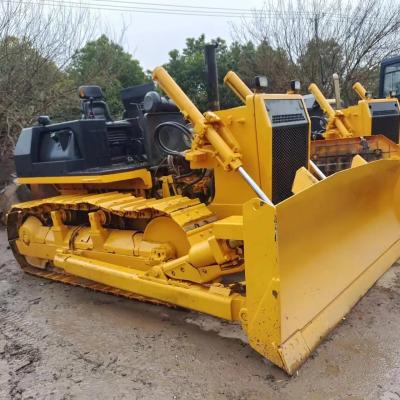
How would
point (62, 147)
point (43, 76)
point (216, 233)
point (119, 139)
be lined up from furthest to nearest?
point (43, 76) → point (119, 139) → point (62, 147) → point (216, 233)

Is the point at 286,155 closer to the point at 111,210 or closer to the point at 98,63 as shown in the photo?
the point at 111,210

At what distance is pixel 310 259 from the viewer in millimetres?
2879

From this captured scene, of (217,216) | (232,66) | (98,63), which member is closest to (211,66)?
(217,216)

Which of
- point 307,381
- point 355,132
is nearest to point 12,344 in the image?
point 307,381

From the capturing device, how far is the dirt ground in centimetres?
253

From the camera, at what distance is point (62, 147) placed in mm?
4293

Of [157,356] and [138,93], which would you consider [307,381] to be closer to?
[157,356]

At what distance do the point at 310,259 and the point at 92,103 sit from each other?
10.1ft

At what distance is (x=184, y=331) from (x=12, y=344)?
4.27 feet

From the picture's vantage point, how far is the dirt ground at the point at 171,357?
8.30 feet

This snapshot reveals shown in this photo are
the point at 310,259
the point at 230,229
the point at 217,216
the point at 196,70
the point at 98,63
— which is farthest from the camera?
the point at 196,70

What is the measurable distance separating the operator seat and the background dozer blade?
286cm

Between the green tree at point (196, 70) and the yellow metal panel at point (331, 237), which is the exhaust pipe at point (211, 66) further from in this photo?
the green tree at point (196, 70)

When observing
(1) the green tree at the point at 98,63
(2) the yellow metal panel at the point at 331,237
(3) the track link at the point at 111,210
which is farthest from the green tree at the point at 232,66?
(2) the yellow metal panel at the point at 331,237
